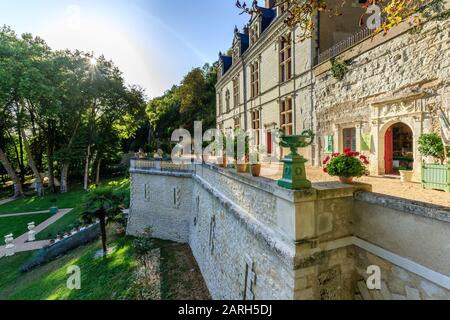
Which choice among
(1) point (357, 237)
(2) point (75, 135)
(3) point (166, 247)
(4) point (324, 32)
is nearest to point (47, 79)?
(2) point (75, 135)

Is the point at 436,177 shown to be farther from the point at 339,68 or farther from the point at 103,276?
the point at 103,276

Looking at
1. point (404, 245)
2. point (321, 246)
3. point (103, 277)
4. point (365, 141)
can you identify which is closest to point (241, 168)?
point (321, 246)

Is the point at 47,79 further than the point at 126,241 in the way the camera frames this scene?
Yes

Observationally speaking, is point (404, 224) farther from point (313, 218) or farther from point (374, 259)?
point (313, 218)

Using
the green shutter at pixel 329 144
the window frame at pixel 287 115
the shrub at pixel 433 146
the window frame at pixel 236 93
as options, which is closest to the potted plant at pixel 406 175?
the shrub at pixel 433 146

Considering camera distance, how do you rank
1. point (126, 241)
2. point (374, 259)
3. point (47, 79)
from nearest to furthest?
point (374, 259) < point (126, 241) < point (47, 79)

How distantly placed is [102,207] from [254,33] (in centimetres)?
1573

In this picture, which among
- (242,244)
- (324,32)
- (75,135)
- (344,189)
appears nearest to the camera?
(344,189)

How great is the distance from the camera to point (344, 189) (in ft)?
12.0

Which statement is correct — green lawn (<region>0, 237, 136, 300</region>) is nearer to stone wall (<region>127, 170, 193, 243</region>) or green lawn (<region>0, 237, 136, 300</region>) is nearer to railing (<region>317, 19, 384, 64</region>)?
stone wall (<region>127, 170, 193, 243</region>)

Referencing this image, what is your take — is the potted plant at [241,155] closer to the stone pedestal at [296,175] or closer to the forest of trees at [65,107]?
the stone pedestal at [296,175]

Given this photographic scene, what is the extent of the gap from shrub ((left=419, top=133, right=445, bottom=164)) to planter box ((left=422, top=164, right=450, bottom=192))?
2.30 ft

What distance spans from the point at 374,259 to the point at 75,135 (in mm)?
29611

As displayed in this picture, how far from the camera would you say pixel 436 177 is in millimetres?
4895
